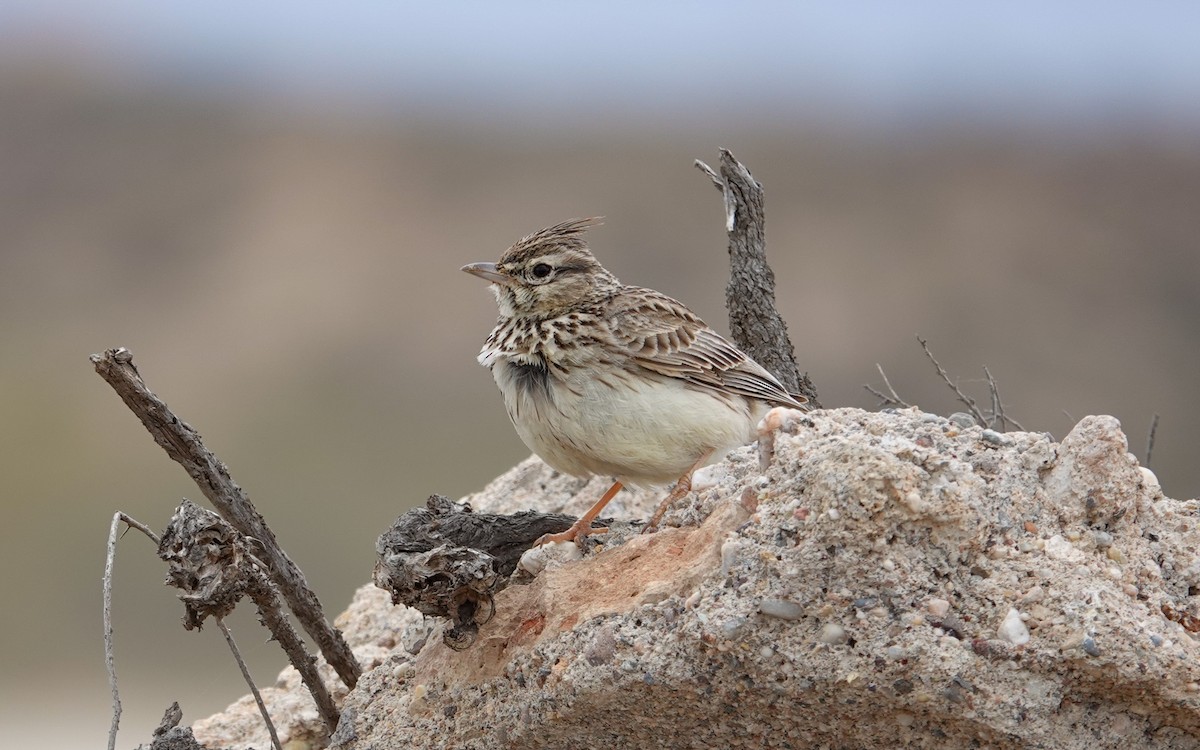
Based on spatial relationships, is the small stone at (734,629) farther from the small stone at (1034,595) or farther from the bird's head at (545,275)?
the bird's head at (545,275)

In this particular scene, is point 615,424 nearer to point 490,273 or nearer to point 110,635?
point 490,273

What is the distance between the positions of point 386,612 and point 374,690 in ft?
5.87

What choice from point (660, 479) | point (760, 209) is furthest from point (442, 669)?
point (760, 209)

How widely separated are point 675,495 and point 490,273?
Result: 1456mm

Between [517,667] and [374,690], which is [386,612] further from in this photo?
[517,667]

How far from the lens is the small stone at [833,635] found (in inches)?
125

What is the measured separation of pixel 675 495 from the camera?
4.78 m

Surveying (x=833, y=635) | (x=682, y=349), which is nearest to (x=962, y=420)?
(x=833, y=635)

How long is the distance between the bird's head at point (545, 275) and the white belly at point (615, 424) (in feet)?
1.51

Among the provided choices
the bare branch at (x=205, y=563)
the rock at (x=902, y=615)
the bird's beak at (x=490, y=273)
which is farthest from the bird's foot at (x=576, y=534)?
the bird's beak at (x=490, y=273)

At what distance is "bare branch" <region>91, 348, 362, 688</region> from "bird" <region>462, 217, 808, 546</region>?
0.86m

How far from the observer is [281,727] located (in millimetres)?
5473

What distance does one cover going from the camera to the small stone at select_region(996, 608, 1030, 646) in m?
3.19

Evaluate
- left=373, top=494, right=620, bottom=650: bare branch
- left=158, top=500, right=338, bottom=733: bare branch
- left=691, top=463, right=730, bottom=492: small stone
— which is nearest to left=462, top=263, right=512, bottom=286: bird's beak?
left=373, top=494, right=620, bottom=650: bare branch
